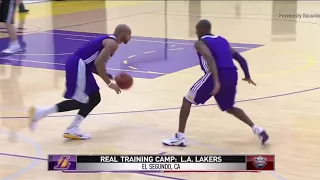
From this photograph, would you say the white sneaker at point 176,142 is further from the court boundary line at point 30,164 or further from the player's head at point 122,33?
the court boundary line at point 30,164

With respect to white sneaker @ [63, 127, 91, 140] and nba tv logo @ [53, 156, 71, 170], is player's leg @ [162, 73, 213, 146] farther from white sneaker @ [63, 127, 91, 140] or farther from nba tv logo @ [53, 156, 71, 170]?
nba tv logo @ [53, 156, 71, 170]

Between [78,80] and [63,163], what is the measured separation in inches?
43.1

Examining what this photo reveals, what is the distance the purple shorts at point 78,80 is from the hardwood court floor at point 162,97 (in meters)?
0.47

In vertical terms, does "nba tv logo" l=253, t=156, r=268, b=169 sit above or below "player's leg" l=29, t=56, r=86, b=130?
below

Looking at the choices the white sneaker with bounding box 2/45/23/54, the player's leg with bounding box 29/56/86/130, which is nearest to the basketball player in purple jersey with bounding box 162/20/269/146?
the player's leg with bounding box 29/56/86/130

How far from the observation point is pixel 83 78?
617cm

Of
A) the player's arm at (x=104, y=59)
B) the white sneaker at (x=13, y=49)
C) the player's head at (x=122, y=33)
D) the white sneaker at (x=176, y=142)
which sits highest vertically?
the player's head at (x=122, y=33)

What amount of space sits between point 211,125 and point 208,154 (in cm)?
112

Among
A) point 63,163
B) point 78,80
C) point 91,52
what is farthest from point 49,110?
point 63,163

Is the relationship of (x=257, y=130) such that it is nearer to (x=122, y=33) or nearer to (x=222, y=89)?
(x=222, y=89)

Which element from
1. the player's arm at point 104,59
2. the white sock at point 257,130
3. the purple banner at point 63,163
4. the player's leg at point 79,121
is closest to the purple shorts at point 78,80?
the player's leg at point 79,121

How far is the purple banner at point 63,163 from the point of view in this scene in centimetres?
530

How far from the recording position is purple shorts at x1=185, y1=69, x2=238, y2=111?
589cm

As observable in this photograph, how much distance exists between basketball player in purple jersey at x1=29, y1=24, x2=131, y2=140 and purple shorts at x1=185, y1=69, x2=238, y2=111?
838 millimetres
